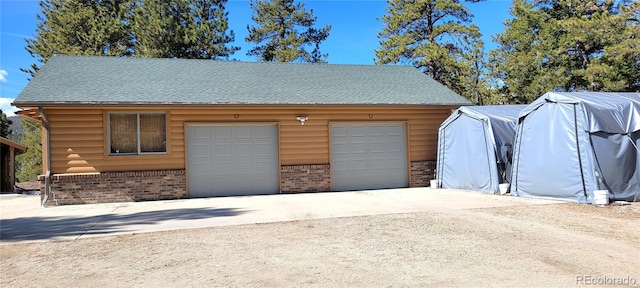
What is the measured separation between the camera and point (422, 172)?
12.5m

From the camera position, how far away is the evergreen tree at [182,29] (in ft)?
70.2

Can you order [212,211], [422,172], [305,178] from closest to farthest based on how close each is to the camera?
1. [212,211]
2. [305,178]
3. [422,172]

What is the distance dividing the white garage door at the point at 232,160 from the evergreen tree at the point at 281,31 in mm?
15390

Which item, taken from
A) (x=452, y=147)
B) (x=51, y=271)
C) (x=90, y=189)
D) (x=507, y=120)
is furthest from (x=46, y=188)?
(x=507, y=120)

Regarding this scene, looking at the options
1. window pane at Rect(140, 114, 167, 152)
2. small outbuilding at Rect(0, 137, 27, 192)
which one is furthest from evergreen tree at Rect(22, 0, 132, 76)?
window pane at Rect(140, 114, 167, 152)

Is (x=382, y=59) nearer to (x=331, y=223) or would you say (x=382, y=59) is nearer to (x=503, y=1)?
(x=503, y=1)

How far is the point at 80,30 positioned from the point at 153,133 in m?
16.6

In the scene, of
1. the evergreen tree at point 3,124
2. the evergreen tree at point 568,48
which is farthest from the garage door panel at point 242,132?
the evergreen tree at point 3,124

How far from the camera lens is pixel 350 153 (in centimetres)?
1195

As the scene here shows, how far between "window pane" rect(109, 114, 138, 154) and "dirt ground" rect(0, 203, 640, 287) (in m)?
4.92

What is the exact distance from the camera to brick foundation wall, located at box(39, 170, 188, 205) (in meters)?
9.78

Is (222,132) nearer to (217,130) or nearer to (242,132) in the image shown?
(217,130)

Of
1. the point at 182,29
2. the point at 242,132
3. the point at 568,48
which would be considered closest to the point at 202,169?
the point at 242,132

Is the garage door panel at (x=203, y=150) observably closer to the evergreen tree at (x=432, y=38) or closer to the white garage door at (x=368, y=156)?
the white garage door at (x=368, y=156)
